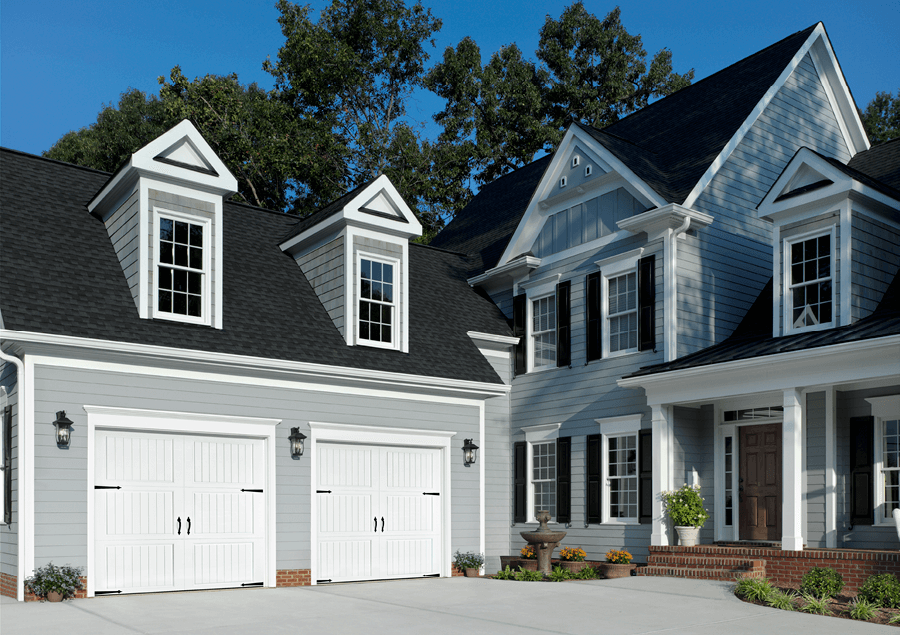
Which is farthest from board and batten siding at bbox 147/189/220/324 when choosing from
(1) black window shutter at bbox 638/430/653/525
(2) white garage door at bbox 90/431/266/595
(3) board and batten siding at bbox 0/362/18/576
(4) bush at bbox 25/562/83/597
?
(1) black window shutter at bbox 638/430/653/525

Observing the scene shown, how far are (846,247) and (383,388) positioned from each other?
7990 mm

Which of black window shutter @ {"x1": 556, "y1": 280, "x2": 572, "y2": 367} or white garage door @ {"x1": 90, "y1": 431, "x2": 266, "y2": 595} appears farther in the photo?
black window shutter @ {"x1": 556, "y1": 280, "x2": 572, "y2": 367}

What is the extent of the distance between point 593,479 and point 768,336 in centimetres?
423

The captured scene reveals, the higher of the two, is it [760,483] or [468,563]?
[760,483]

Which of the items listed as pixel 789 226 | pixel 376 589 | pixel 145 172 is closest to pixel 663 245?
pixel 789 226

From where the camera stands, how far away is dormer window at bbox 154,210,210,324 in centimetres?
1341

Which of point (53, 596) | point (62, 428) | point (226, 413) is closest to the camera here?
point (53, 596)

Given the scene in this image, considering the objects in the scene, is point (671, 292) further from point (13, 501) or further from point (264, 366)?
point (13, 501)

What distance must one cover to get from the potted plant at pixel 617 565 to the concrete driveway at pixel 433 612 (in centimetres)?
158

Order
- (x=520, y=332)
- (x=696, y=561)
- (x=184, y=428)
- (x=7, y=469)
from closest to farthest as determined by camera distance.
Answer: (x=7, y=469) < (x=184, y=428) < (x=696, y=561) < (x=520, y=332)

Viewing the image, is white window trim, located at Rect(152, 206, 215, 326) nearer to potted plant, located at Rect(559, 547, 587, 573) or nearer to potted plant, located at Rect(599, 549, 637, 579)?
potted plant, located at Rect(559, 547, 587, 573)

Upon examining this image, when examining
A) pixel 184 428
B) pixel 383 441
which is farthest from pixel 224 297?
pixel 383 441

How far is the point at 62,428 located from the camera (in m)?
11.5

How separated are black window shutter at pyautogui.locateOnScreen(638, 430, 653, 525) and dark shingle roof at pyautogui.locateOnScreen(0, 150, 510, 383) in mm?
2996
